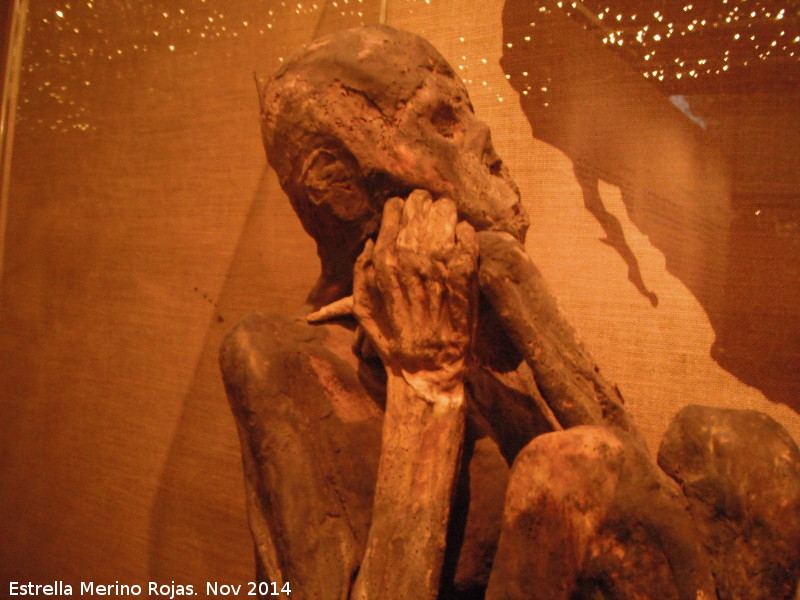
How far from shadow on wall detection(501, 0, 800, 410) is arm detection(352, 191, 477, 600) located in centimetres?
66

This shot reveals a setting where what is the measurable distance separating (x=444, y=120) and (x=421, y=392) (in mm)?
473

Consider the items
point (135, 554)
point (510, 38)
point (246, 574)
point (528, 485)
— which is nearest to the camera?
point (528, 485)

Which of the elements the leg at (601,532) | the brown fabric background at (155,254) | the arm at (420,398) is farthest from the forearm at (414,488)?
the brown fabric background at (155,254)

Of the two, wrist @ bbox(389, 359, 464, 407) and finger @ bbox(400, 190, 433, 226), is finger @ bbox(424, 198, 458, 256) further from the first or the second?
wrist @ bbox(389, 359, 464, 407)

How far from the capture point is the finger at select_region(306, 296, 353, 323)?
1401 millimetres

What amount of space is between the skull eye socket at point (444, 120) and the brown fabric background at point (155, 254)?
49cm

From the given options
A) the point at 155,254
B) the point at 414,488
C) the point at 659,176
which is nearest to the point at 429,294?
the point at 414,488

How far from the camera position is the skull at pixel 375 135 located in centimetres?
127

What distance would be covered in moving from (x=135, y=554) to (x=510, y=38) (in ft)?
5.55

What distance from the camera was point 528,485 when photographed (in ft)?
3.10

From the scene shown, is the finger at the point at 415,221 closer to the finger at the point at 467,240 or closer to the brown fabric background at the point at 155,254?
the finger at the point at 467,240

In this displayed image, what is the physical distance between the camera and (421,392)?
1130mm

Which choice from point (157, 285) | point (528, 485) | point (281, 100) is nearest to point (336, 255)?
point (281, 100)

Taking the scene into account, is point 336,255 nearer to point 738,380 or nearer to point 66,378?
point 738,380
